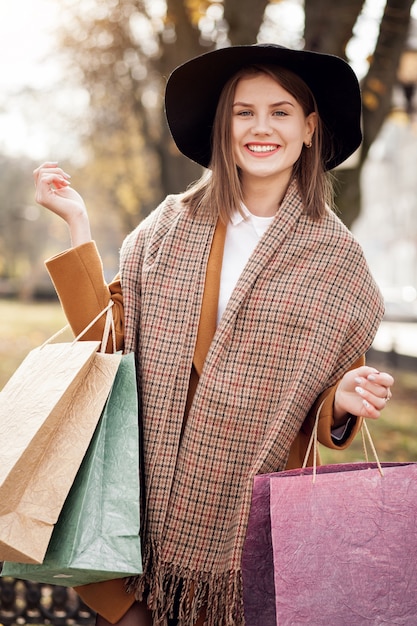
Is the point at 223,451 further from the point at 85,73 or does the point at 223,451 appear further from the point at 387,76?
the point at 85,73

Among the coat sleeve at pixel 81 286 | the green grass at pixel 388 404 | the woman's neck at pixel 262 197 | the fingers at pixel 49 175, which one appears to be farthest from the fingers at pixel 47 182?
the green grass at pixel 388 404

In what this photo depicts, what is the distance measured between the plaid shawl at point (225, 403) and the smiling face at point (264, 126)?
0.29 meters

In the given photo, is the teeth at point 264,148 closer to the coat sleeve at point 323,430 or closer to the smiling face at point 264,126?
the smiling face at point 264,126

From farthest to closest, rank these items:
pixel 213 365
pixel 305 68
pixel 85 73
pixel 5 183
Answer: pixel 5 183
pixel 85 73
pixel 305 68
pixel 213 365

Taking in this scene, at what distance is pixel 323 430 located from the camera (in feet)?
8.89

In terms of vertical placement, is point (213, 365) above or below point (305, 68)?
below

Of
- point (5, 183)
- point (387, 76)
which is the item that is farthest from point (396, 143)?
point (387, 76)

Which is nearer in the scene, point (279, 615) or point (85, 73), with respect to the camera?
point (279, 615)

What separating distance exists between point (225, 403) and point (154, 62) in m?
11.6

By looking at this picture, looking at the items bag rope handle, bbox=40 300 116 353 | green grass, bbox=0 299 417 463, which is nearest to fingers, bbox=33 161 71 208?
bag rope handle, bbox=40 300 116 353

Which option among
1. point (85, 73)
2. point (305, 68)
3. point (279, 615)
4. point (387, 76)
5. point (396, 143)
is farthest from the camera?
point (396, 143)

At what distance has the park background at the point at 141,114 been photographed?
239 inches

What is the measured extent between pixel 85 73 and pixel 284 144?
42.1 feet

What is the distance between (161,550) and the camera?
2.66 metres
